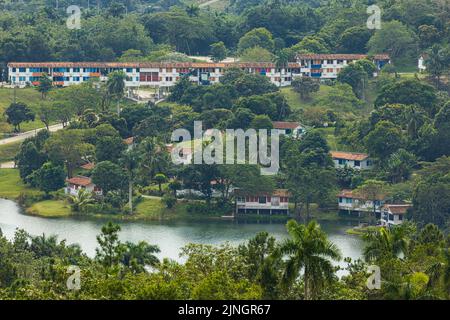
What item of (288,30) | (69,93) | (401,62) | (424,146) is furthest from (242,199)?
(288,30)

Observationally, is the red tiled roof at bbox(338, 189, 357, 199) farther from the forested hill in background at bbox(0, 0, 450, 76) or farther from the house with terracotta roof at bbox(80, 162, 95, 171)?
the forested hill in background at bbox(0, 0, 450, 76)

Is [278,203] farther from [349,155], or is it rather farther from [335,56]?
[335,56]

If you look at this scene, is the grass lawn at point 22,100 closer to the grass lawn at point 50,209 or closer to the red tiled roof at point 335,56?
the grass lawn at point 50,209

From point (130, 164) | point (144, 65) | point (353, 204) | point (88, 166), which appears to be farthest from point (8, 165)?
point (353, 204)

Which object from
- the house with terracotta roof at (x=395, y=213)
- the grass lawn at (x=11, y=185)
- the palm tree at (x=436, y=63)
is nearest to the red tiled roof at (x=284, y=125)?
the palm tree at (x=436, y=63)

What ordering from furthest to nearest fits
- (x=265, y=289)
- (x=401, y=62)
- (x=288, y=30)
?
(x=288, y=30) < (x=401, y=62) < (x=265, y=289)

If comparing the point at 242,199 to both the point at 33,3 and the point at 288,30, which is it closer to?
the point at 288,30
